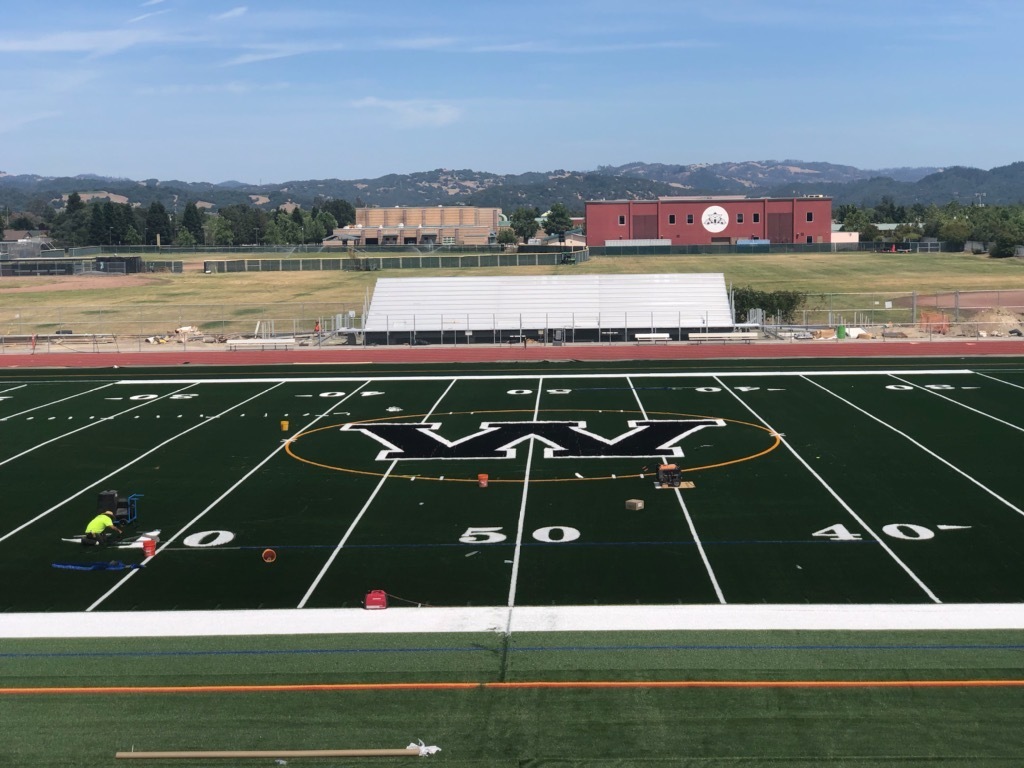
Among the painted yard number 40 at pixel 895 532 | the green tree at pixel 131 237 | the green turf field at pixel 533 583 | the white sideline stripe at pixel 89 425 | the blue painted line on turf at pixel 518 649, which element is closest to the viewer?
the green turf field at pixel 533 583

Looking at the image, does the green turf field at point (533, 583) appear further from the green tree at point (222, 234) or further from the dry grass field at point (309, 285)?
the green tree at point (222, 234)

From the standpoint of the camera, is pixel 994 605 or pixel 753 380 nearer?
pixel 994 605

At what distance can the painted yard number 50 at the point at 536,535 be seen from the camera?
21797mm

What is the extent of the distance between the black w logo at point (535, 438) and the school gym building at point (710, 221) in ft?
327

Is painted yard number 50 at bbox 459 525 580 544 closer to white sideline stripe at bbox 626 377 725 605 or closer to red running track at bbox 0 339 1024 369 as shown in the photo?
white sideline stripe at bbox 626 377 725 605

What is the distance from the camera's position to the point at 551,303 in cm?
5972

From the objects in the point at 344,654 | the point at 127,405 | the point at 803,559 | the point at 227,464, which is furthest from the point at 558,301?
the point at 344,654

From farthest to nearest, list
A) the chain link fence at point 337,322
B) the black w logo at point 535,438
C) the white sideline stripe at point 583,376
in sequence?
the chain link fence at point 337,322 < the white sideline stripe at point 583,376 < the black w logo at point 535,438

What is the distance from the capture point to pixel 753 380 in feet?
135

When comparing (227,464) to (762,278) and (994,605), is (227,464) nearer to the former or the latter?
(994,605)

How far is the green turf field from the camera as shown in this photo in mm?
14078

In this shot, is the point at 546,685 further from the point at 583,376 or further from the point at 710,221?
the point at 710,221

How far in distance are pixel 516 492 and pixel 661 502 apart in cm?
349

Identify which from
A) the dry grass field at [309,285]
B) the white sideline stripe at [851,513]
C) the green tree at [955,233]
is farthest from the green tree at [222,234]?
the white sideline stripe at [851,513]
